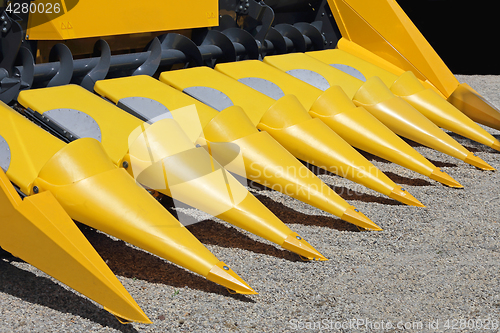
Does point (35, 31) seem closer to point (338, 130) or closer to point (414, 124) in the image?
point (338, 130)

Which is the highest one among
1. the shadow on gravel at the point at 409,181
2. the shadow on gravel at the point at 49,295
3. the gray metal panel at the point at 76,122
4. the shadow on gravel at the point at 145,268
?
the gray metal panel at the point at 76,122

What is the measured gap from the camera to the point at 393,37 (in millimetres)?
4559

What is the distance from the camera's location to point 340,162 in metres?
2.74

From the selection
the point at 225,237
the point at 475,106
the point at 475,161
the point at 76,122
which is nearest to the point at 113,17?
the point at 76,122

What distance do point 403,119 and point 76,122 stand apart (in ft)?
7.09

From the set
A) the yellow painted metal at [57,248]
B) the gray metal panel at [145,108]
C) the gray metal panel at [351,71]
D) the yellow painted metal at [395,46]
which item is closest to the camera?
the yellow painted metal at [57,248]

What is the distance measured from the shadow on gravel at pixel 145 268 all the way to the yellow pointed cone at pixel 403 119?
6.16 ft

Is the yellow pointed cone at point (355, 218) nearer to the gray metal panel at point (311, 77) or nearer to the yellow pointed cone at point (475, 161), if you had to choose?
the yellow pointed cone at point (475, 161)

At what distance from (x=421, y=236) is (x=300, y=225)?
661 millimetres

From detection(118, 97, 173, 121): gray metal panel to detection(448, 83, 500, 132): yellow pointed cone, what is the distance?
258 centimetres

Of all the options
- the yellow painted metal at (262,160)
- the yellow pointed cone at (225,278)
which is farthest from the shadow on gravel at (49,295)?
the yellow painted metal at (262,160)

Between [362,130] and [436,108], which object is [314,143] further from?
[436,108]

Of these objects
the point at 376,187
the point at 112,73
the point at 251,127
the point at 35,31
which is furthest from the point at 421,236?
the point at 35,31

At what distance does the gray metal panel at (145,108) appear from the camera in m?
2.94
